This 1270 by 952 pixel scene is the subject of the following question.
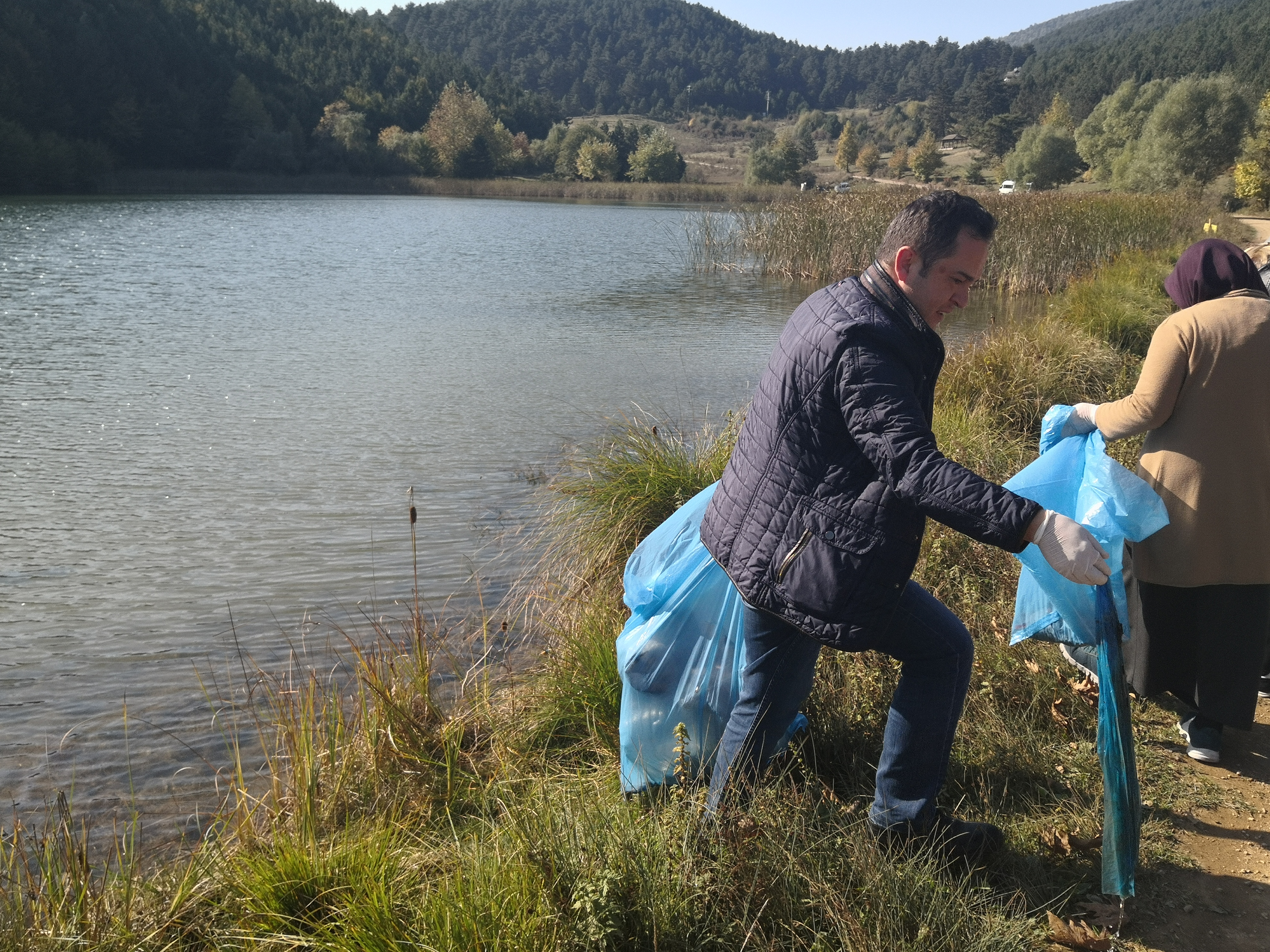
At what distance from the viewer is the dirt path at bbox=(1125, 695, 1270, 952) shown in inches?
106

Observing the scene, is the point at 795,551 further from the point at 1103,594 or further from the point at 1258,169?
the point at 1258,169

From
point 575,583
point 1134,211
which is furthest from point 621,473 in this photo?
point 1134,211

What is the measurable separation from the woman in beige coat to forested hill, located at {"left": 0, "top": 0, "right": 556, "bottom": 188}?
66.5 meters

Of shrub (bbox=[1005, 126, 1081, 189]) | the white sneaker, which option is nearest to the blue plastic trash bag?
the white sneaker

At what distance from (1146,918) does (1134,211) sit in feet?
65.9

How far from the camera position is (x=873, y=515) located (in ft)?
7.68

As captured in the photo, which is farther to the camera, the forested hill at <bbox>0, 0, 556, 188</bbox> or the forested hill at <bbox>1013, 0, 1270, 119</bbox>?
the forested hill at <bbox>1013, 0, 1270, 119</bbox>

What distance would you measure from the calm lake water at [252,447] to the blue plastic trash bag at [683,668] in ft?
6.41

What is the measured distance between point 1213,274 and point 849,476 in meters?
2.01

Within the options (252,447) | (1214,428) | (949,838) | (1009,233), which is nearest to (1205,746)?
(1214,428)

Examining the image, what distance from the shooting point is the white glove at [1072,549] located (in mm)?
2143

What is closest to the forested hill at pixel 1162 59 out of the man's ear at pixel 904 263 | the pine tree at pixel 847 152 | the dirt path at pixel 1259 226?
the pine tree at pixel 847 152

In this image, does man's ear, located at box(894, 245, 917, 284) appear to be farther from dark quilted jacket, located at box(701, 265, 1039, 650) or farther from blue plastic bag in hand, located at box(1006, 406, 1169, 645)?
blue plastic bag in hand, located at box(1006, 406, 1169, 645)

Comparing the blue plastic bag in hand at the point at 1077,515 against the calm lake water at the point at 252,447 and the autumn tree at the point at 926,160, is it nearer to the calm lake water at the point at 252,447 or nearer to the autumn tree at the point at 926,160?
the calm lake water at the point at 252,447
